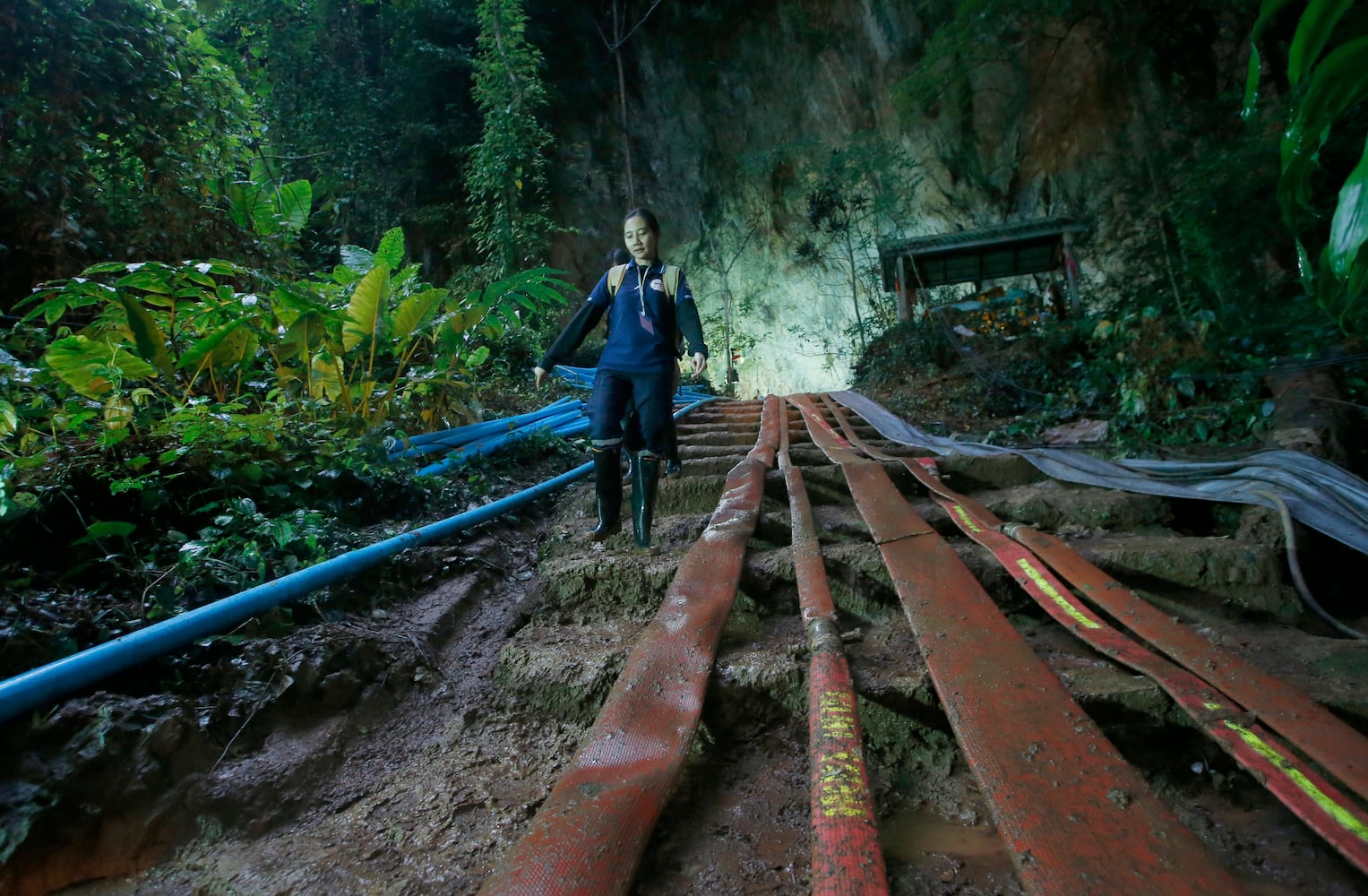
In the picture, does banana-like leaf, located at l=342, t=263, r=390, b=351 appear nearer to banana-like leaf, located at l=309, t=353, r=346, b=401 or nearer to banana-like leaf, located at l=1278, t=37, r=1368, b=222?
banana-like leaf, located at l=309, t=353, r=346, b=401

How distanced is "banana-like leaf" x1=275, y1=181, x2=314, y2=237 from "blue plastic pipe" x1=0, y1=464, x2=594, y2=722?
10.0 feet

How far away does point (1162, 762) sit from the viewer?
104 cm

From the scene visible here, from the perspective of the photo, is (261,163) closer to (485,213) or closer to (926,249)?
(485,213)

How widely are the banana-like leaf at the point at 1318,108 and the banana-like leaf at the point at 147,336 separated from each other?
2.98m

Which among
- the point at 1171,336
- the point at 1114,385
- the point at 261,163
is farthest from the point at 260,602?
the point at 261,163

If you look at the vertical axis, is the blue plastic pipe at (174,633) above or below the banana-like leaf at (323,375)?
below

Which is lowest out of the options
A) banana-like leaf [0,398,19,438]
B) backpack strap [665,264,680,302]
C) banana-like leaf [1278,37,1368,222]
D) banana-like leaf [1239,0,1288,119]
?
banana-like leaf [0,398,19,438]

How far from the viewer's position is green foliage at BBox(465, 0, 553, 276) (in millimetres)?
9102

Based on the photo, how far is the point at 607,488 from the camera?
2328 mm

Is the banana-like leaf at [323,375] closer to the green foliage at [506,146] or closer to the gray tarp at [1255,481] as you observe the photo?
the gray tarp at [1255,481]

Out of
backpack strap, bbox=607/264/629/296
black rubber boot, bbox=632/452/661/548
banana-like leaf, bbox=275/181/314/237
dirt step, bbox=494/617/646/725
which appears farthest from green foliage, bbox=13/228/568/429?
dirt step, bbox=494/617/646/725

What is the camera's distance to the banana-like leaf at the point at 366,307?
2.63 m

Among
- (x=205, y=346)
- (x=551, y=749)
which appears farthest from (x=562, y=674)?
(x=205, y=346)

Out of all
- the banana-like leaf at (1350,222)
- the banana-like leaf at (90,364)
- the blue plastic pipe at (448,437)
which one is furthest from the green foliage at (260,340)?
the banana-like leaf at (1350,222)
